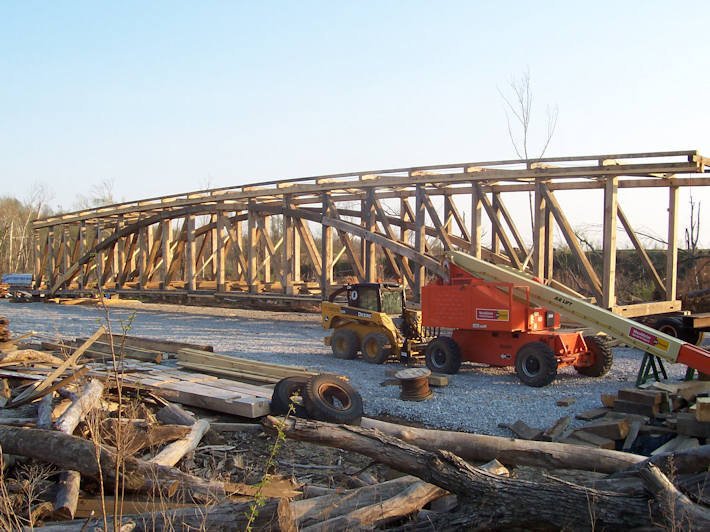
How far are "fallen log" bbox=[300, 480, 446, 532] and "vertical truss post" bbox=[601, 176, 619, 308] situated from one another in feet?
33.5

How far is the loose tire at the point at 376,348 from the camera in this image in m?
12.6

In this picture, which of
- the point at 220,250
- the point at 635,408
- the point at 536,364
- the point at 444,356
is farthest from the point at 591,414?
the point at 220,250

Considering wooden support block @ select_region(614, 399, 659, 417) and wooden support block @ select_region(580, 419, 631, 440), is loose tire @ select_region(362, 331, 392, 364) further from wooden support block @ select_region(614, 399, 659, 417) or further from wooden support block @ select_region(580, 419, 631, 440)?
wooden support block @ select_region(580, 419, 631, 440)

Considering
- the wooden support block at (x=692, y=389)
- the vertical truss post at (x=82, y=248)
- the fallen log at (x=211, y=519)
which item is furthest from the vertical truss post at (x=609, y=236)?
the vertical truss post at (x=82, y=248)

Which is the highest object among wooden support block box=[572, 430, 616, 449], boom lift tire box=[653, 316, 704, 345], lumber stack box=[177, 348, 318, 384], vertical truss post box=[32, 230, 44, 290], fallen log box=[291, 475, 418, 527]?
vertical truss post box=[32, 230, 44, 290]

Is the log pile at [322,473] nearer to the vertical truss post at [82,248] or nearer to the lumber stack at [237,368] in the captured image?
the lumber stack at [237,368]

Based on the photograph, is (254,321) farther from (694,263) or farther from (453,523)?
(453,523)

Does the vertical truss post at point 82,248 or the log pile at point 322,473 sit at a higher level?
the vertical truss post at point 82,248

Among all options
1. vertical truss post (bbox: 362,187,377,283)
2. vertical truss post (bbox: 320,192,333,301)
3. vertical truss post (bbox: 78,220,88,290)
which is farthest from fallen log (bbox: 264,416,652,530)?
vertical truss post (bbox: 78,220,88,290)

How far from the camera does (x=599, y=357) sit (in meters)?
10.8

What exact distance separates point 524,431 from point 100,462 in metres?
4.99

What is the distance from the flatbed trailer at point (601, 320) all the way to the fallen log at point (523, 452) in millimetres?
2978

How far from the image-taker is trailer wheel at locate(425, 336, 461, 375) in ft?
37.0

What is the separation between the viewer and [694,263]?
21.4m
